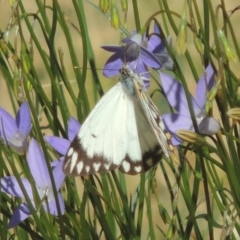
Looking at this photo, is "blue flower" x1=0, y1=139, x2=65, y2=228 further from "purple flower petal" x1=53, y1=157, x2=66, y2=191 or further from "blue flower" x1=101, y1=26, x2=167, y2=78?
"blue flower" x1=101, y1=26, x2=167, y2=78

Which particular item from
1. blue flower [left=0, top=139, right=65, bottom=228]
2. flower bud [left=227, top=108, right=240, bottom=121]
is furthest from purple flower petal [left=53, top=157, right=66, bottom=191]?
flower bud [left=227, top=108, right=240, bottom=121]

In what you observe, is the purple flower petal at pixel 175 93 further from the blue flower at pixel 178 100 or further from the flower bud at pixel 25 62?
the flower bud at pixel 25 62

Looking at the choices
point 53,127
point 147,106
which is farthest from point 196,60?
point 147,106

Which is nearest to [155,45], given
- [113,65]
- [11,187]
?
[113,65]

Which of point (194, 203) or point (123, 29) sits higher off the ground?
point (123, 29)

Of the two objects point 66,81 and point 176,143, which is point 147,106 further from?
point 66,81

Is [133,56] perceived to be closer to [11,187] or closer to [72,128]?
[72,128]
